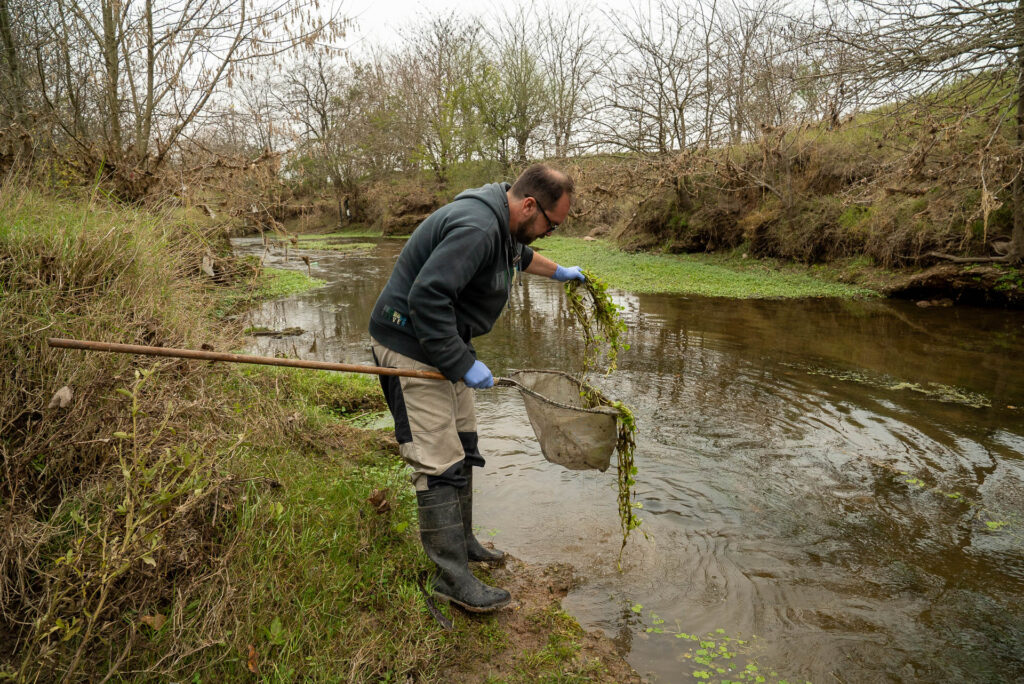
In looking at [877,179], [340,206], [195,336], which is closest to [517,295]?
[877,179]

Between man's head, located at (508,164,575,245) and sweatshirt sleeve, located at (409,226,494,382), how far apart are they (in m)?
0.26

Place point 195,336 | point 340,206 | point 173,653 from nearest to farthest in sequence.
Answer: point 173,653 < point 195,336 < point 340,206

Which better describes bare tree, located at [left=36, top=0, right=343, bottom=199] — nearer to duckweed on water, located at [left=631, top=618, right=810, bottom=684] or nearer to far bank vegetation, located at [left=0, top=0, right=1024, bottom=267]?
far bank vegetation, located at [left=0, top=0, right=1024, bottom=267]

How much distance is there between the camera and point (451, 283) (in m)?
2.46

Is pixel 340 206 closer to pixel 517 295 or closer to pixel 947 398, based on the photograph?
pixel 517 295

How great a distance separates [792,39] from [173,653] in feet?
30.8

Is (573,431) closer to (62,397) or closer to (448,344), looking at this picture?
(448,344)

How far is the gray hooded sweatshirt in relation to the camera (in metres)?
2.47

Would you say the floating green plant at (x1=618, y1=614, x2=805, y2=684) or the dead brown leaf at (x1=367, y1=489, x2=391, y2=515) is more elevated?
the dead brown leaf at (x1=367, y1=489, x2=391, y2=515)

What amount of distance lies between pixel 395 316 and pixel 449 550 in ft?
3.48

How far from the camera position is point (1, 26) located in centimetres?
606

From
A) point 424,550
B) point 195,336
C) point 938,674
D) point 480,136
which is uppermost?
point 480,136

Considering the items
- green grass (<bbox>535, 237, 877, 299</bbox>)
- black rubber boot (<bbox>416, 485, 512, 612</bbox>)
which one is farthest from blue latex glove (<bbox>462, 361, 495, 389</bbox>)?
green grass (<bbox>535, 237, 877, 299</bbox>)

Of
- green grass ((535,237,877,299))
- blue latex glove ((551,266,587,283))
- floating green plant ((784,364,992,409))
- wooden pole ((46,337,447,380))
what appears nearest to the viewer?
wooden pole ((46,337,447,380))
